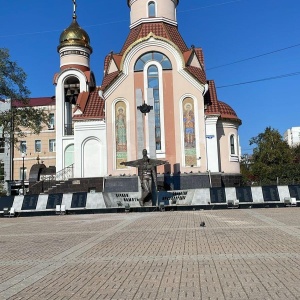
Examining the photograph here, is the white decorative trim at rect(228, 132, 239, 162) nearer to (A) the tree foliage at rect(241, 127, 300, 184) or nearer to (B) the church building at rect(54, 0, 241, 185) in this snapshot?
(B) the church building at rect(54, 0, 241, 185)

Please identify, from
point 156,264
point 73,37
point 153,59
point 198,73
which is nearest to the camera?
point 156,264

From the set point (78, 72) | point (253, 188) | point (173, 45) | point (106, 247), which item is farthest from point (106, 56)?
point (106, 247)

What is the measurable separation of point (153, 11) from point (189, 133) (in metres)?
11.3

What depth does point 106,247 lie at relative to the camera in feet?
31.0

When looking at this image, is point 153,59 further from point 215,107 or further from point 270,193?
point 270,193

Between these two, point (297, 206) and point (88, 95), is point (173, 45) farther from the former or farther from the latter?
point (297, 206)

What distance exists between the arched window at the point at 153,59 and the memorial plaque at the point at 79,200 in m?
13.2

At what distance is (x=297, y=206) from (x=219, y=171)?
10.1m

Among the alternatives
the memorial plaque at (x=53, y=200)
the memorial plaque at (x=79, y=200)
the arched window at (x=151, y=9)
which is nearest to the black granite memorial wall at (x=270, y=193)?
the memorial plaque at (x=79, y=200)

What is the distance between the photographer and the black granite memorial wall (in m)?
21.2

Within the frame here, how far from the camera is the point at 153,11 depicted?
3428 cm

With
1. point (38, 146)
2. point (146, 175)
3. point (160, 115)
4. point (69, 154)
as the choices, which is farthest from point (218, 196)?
point (38, 146)

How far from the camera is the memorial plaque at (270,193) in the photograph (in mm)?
21219

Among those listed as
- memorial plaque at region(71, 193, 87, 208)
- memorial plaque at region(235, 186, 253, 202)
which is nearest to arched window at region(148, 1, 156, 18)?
memorial plaque at region(71, 193, 87, 208)
